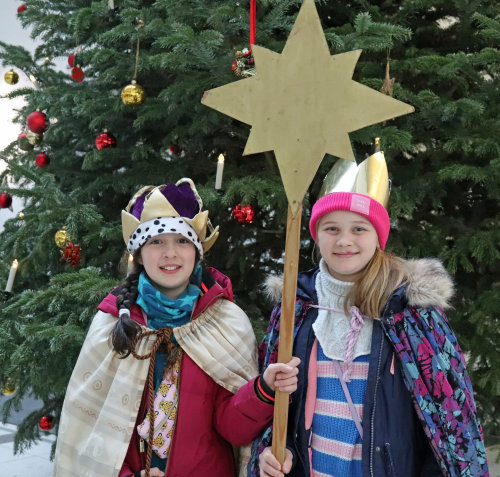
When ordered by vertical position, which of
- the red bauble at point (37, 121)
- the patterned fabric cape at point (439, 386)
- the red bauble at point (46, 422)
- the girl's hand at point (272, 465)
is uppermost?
the red bauble at point (37, 121)

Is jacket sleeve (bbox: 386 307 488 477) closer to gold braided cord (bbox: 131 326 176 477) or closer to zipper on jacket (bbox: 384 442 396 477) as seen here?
zipper on jacket (bbox: 384 442 396 477)

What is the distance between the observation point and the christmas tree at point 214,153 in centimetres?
227

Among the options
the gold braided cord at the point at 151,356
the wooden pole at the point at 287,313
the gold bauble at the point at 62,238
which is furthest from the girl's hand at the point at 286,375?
the gold bauble at the point at 62,238

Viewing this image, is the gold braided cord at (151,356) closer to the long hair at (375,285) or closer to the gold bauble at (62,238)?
the long hair at (375,285)

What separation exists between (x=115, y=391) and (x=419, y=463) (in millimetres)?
822

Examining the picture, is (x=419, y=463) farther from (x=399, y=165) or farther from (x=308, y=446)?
(x=399, y=165)

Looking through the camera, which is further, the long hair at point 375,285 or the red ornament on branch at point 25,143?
the red ornament on branch at point 25,143

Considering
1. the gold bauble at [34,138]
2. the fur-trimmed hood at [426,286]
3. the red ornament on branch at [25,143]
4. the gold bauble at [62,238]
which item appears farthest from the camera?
the red ornament on branch at [25,143]

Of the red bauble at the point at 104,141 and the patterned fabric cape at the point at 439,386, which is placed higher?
the red bauble at the point at 104,141

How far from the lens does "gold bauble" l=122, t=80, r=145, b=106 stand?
2516 mm

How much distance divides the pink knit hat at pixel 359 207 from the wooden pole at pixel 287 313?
0.69 ft

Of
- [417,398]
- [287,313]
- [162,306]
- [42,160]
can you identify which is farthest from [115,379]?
[42,160]

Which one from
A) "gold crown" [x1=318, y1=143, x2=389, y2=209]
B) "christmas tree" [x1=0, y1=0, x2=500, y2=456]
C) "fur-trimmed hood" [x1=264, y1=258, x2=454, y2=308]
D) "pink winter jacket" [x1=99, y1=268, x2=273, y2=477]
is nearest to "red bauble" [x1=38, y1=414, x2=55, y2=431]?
"christmas tree" [x1=0, y1=0, x2=500, y2=456]

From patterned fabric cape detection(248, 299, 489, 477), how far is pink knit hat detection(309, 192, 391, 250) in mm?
230
